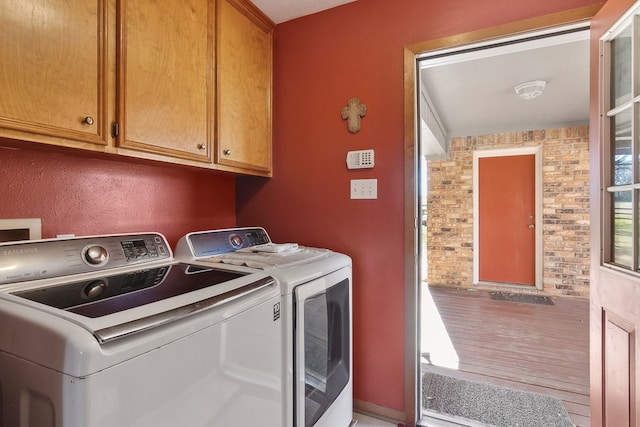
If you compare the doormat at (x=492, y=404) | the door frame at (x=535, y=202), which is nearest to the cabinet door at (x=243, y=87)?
the doormat at (x=492, y=404)

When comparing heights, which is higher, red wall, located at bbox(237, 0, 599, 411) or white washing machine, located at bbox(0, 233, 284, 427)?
red wall, located at bbox(237, 0, 599, 411)

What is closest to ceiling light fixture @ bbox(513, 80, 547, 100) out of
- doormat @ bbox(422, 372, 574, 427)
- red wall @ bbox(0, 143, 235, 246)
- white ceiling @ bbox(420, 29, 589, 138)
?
white ceiling @ bbox(420, 29, 589, 138)

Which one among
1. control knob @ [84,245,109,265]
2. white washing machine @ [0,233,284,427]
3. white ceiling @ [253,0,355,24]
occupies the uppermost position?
white ceiling @ [253,0,355,24]

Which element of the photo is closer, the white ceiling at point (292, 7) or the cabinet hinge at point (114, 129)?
the cabinet hinge at point (114, 129)

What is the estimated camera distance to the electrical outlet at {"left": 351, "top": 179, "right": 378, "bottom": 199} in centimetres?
173

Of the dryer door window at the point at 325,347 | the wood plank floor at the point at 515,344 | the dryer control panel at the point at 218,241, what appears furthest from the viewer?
the wood plank floor at the point at 515,344

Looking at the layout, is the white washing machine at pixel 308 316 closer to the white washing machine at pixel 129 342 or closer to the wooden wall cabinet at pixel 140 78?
the white washing machine at pixel 129 342

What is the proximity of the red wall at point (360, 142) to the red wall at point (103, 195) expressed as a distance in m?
0.49

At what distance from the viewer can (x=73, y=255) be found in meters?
1.10

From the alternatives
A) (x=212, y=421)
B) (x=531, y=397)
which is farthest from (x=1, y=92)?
(x=531, y=397)

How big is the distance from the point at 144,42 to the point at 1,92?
0.52 metres

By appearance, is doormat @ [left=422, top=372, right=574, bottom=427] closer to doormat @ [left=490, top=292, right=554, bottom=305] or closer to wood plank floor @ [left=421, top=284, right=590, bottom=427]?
wood plank floor @ [left=421, top=284, right=590, bottom=427]

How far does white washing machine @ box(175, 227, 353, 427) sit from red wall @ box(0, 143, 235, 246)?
11.1 inches

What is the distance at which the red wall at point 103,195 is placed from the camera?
117 centimetres
